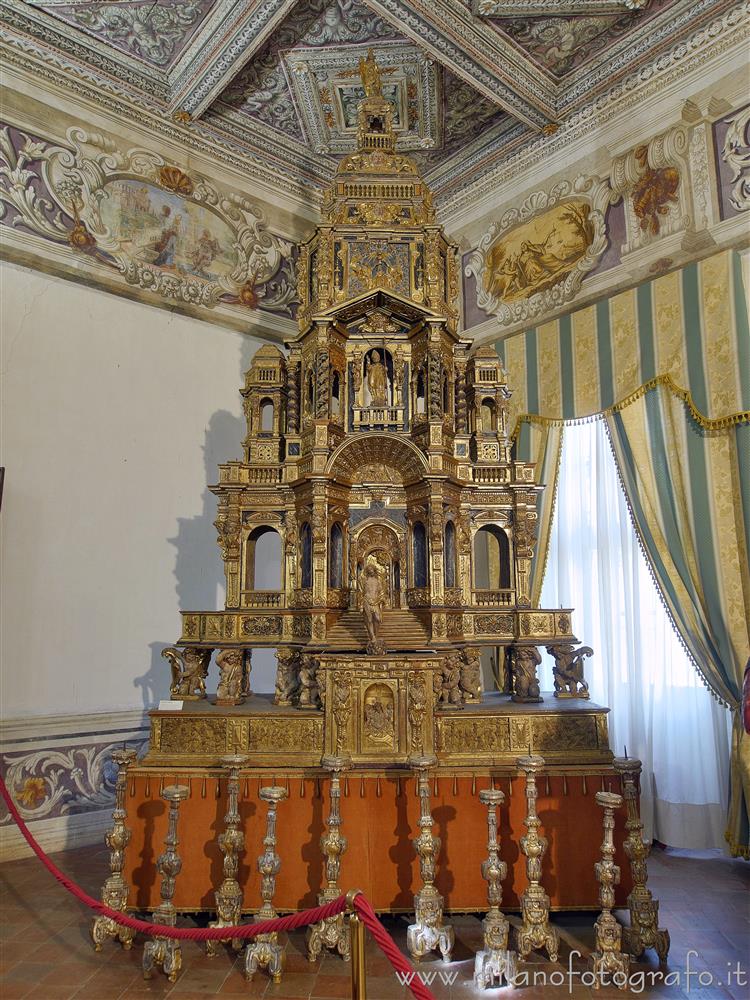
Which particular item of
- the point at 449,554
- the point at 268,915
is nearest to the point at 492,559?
the point at 449,554

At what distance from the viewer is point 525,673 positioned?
6219 millimetres

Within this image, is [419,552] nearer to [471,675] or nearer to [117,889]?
[471,675]

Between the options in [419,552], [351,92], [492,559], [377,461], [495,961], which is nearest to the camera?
[495,961]

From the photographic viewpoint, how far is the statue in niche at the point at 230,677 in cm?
602

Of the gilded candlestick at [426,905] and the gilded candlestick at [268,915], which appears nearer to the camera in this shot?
the gilded candlestick at [268,915]

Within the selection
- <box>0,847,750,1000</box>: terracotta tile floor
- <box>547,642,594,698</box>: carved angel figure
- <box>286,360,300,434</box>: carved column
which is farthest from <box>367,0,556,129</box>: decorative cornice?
<box>0,847,750,1000</box>: terracotta tile floor

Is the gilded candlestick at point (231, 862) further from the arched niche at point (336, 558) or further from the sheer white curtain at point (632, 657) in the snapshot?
the sheer white curtain at point (632, 657)

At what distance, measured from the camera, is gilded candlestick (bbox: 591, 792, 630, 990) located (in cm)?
415

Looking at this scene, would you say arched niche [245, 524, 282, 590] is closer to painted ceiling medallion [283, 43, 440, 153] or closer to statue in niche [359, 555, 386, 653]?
statue in niche [359, 555, 386, 653]

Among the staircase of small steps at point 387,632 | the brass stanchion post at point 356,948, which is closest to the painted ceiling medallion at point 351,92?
the staircase of small steps at point 387,632

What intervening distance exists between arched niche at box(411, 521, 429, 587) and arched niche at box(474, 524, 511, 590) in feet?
2.11

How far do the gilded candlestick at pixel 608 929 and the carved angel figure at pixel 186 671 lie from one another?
11.9 feet

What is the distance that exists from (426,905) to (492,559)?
188 inches

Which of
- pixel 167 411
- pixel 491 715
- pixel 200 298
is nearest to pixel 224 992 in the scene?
pixel 491 715
